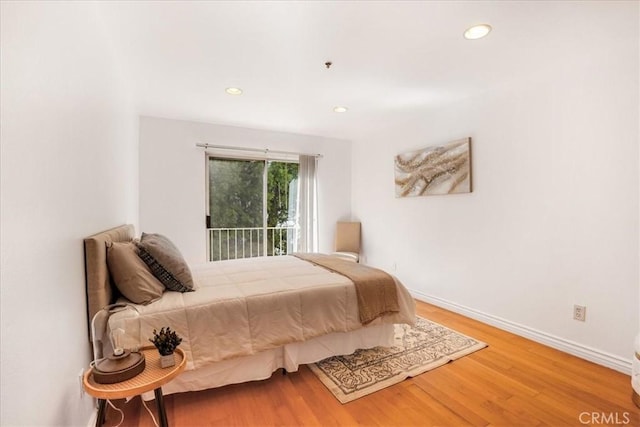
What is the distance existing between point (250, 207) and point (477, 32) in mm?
3409

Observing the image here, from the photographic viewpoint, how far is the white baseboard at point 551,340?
2.18 m

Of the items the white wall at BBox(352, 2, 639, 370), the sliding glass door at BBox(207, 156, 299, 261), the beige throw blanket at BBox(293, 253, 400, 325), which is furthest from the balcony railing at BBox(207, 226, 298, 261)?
the beige throw blanket at BBox(293, 253, 400, 325)

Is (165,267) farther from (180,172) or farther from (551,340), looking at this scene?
(551,340)

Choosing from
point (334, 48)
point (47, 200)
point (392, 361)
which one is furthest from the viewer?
point (392, 361)

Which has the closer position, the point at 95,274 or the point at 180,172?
the point at 95,274

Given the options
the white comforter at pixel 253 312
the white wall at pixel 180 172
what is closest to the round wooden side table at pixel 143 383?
the white comforter at pixel 253 312

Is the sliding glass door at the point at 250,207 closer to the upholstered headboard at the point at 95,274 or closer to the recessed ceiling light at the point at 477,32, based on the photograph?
the upholstered headboard at the point at 95,274

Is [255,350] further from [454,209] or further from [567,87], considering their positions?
[567,87]

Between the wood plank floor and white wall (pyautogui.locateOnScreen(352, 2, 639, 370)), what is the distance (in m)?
0.47

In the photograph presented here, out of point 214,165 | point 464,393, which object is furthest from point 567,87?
point 214,165

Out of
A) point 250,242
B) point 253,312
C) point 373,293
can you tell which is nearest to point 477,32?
point 373,293

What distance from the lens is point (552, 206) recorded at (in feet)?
8.34

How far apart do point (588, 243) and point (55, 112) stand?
3.40 m

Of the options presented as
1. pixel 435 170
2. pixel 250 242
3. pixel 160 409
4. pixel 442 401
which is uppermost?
pixel 435 170
